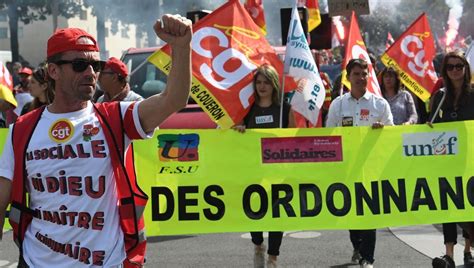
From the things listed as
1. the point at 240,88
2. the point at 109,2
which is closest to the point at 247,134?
the point at 240,88

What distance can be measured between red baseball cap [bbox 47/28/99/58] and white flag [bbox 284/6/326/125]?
4.45m

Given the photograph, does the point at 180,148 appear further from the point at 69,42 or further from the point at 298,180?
the point at 69,42

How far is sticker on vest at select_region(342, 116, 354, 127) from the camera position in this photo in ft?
25.7

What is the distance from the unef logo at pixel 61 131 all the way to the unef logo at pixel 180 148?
3.70 meters

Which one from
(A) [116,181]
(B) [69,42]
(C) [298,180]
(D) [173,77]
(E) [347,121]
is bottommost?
(C) [298,180]

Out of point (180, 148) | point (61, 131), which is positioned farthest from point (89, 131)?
point (180, 148)

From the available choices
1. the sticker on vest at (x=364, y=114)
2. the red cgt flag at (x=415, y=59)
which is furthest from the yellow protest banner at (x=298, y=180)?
the red cgt flag at (x=415, y=59)

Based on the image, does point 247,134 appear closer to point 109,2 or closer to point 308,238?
point 308,238

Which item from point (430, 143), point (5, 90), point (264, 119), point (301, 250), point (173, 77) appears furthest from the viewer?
point (5, 90)

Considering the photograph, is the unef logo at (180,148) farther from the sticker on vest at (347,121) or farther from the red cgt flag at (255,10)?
the red cgt flag at (255,10)

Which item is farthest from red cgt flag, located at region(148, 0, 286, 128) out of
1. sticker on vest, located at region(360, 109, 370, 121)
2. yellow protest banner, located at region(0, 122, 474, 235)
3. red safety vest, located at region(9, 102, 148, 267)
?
red safety vest, located at region(9, 102, 148, 267)

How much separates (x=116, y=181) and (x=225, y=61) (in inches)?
170

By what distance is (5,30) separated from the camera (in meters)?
64.7

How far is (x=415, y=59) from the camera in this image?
41.0 feet
